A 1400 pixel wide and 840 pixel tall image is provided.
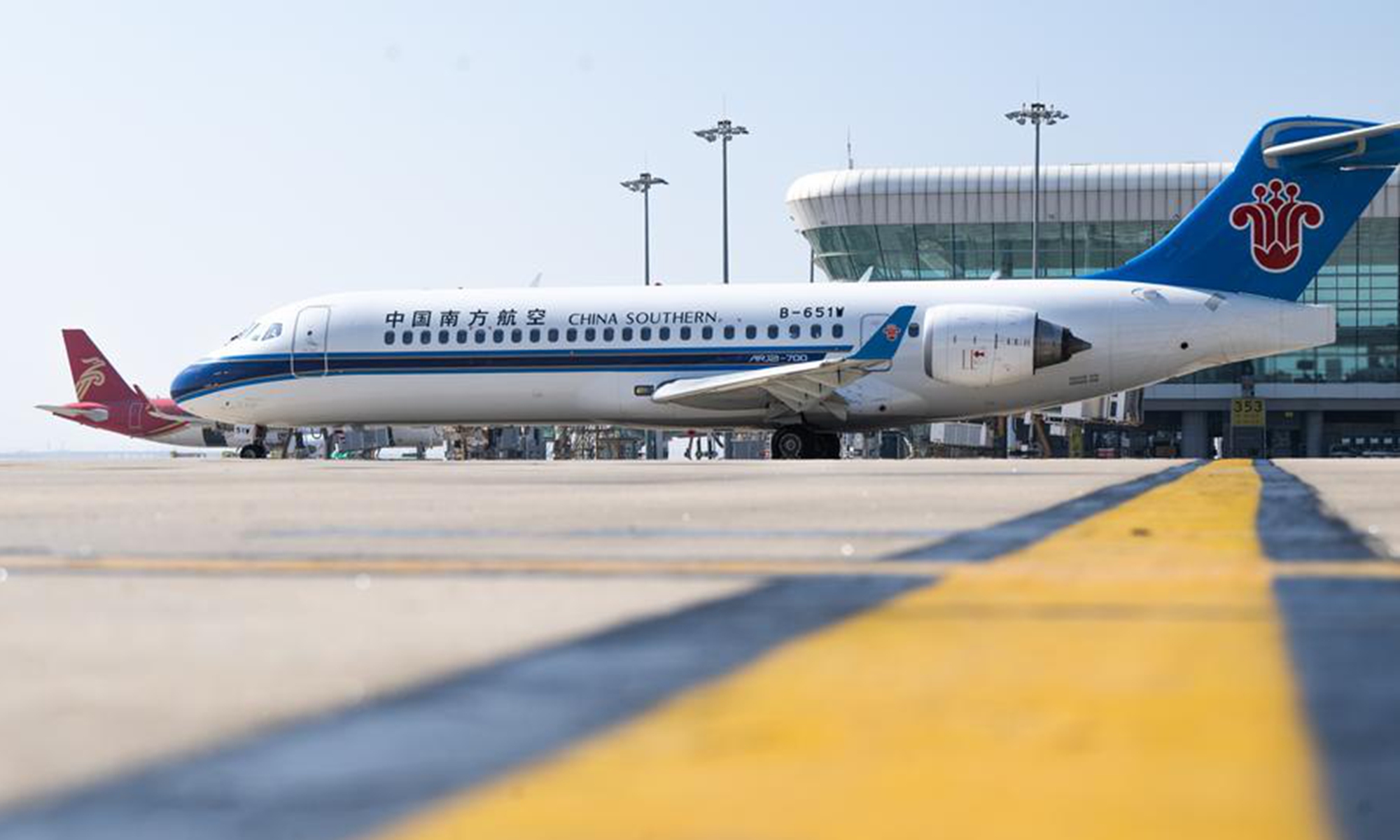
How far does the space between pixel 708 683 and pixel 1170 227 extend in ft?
249

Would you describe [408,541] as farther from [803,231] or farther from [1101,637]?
[803,231]

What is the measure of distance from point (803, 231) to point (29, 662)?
80111 millimetres

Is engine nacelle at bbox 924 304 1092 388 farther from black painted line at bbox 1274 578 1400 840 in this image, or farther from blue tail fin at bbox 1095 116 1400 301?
black painted line at bbox 1274 578 1400 840

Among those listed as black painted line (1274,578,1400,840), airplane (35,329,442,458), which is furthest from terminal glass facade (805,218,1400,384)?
black painted line (1274,578,1400,840)

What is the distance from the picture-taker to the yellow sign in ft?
219

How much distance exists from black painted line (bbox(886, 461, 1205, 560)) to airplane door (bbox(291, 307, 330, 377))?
2326 centimetres

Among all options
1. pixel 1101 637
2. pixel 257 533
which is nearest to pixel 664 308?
pixel 257 533

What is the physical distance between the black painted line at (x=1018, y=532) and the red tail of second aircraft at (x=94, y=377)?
2556 inches

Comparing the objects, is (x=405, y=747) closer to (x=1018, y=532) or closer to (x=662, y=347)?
(x=1018, y=532)

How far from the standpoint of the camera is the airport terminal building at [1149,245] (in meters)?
75.1

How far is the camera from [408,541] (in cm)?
845

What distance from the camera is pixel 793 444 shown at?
104ft

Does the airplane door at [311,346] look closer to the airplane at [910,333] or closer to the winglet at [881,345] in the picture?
the airplane at [910,333]

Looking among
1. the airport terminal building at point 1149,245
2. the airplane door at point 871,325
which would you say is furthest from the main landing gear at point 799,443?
the airport terminal building at point 1149,245
